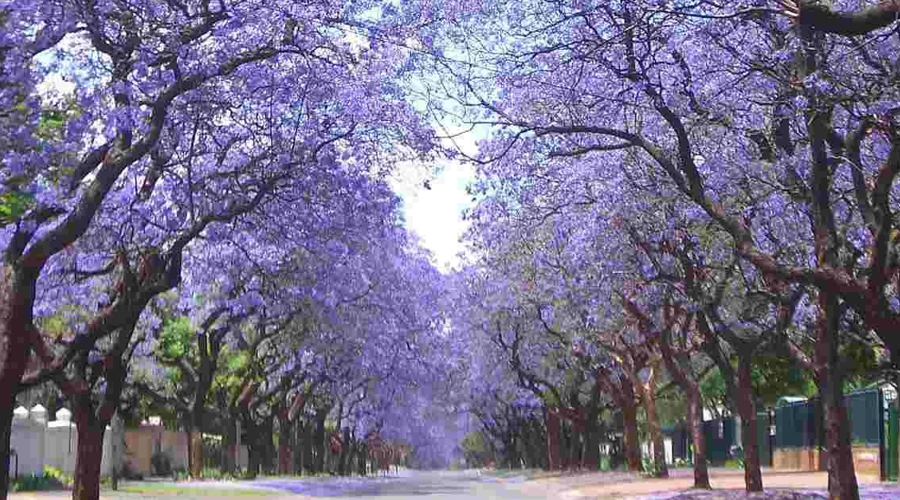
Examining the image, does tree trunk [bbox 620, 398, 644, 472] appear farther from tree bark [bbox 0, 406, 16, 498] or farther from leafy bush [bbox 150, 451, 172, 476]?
tree bark [bbox 0, 406, 16, 498]

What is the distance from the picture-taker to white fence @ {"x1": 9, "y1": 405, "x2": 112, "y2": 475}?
34781 millimetres

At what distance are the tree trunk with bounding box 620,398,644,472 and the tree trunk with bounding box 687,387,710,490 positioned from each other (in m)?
13.7

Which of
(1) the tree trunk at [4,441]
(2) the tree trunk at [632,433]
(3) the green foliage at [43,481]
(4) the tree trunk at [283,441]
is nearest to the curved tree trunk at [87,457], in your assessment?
(1) the tree trunk at [4,441]

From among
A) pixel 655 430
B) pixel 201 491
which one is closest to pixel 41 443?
pixel 201 491

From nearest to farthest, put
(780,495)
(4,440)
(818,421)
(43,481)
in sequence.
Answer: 1. (4,440)
2. (780,495)
3. (43,481)
4. (818,421)

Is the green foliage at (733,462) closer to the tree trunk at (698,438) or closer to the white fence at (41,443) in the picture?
the tree trunk at (698,438)

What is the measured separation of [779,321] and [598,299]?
8.24 meters

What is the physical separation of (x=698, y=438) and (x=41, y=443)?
18781 millimetres

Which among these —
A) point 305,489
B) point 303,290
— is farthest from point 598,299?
point 305,489

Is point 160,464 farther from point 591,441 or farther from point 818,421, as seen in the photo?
point 818,421

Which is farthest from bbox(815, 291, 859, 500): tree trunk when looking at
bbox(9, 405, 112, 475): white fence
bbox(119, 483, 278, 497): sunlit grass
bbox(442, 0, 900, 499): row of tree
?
bbox(9, 405, 112, 475): white fence

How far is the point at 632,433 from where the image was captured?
4534 centimetres

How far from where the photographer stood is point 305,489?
4109cm

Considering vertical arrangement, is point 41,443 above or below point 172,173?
below
